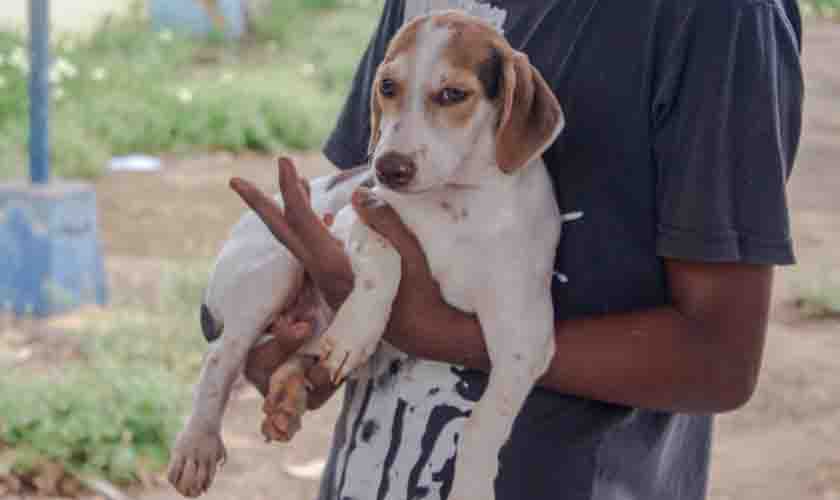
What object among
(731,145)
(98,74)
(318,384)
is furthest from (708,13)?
(98,74)

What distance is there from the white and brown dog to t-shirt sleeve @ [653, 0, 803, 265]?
0.19 m

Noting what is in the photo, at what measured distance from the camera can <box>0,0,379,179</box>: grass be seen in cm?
864

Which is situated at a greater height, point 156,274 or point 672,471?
point 672,471

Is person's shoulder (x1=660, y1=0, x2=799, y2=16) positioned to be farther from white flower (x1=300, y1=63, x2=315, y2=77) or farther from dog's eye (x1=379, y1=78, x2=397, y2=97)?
white flower (x1=300, y1=63, x2=315, y2=77)

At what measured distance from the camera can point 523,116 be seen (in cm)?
177

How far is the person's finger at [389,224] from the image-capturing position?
190cm

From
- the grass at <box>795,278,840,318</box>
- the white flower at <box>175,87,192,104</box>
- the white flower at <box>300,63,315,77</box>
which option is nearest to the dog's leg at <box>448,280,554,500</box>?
the grass at <box>795,278,840,318</box>

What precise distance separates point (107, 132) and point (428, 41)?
747 centimetres

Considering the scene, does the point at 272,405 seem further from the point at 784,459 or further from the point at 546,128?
the point at 784,459

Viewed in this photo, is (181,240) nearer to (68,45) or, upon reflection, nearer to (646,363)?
(68,45)

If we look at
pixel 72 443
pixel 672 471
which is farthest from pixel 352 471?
pixel 72 443

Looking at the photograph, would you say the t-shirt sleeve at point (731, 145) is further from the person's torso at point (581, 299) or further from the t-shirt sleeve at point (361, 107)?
the t-shirt sleeve at point (361, 107)

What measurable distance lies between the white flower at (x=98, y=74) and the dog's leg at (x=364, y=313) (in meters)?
7.94

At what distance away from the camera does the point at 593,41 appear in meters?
1.84
